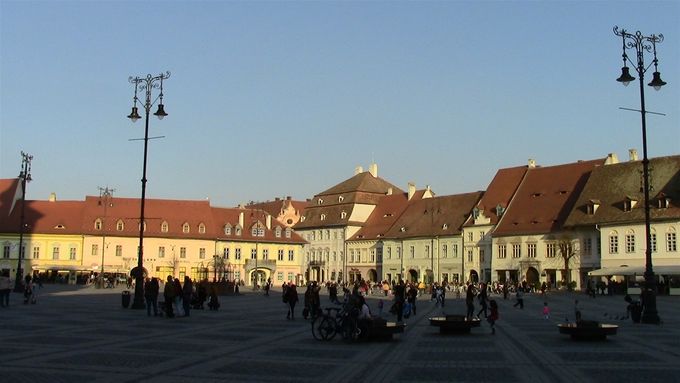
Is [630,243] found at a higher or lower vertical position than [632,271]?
→ higher

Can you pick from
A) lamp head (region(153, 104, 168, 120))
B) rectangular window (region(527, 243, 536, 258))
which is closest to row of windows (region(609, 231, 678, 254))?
rectangular window (region(527, 243, 536, 258))

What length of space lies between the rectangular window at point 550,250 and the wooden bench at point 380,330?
58302 mm

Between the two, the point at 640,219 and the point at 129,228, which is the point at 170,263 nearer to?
the point at 129,228

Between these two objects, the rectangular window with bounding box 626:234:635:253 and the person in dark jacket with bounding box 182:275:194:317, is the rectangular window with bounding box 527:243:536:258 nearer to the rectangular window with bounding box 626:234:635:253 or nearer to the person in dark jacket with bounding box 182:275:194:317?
the rectangular window with bounding box 626:234:635:253

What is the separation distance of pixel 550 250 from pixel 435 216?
20558 mm

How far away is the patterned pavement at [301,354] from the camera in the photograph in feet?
46.3

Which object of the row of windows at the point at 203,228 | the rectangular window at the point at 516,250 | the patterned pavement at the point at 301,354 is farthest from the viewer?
the row of windows at the point at 203,228

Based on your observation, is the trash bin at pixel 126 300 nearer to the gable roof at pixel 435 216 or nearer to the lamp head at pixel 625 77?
the lamp head at pixel 625 77

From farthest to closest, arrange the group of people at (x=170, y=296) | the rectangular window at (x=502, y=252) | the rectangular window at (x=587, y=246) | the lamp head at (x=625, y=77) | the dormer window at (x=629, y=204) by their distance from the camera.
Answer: the rectangular window at (x=502, y=252), the rectangular window at (x=587, y=246), the dormer window at (x=629, y=204), the group of people at (x=170, y=296), the lamp head at (x=625, y=77)

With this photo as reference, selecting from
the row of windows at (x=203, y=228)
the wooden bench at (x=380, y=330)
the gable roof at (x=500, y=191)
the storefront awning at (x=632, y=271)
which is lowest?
the wooden bench at (x=380, y=330)

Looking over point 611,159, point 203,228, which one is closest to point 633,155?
point 611,159

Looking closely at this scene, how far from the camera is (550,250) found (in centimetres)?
7762

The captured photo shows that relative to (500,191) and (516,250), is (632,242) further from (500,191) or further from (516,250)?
(500,191)

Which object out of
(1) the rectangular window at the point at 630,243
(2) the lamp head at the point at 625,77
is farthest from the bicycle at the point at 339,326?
(1) the rectangular window at the point at 630,243
